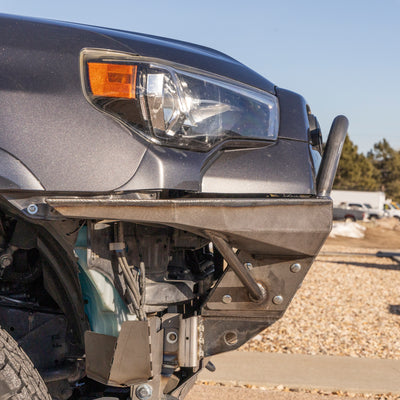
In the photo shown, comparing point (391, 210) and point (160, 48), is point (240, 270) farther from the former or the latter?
point (391, 210)

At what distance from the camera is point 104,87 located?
1796 mm

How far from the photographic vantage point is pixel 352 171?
49469 mm

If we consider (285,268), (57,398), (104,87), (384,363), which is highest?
(104,87)

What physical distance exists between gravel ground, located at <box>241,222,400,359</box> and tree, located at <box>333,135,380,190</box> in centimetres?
3871

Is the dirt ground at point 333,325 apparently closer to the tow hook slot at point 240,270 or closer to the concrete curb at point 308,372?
the concrete curb at point 308,372

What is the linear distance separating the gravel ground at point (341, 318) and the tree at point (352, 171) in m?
38.7

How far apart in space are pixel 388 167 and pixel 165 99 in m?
64.4

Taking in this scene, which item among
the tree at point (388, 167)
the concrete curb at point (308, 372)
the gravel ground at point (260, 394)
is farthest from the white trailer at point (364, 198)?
the gravel ground at point (260, 394)

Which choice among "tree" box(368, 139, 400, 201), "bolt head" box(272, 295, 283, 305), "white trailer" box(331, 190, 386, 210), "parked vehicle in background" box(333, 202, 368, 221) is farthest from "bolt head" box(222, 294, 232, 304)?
"tree" box(368, 139, 400, 201)

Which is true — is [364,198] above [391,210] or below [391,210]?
above

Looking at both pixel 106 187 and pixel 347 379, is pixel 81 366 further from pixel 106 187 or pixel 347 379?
pixel 347 379

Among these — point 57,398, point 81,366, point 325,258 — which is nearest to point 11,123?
point 81,366

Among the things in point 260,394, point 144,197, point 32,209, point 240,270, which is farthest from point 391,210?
point 32,209

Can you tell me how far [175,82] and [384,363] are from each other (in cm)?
355
